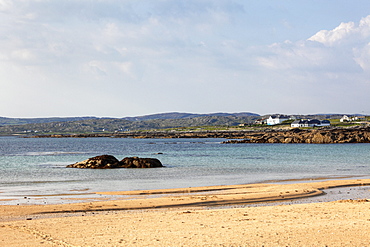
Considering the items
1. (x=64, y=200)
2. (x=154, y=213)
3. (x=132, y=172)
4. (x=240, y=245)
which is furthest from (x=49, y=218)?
(x=132, y=172)

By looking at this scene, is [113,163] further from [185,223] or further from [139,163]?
[185,223]

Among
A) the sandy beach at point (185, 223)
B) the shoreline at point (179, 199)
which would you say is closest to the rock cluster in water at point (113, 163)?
Answer: the shoreline at point (179, 199)

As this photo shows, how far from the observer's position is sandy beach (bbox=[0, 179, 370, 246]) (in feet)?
36.7

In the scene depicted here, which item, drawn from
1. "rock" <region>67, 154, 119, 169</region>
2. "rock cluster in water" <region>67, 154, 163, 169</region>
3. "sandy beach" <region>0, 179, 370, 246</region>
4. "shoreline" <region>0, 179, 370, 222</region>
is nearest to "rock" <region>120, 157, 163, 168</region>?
"rock cluster in water" <region>67, 154, 163, 169</region>

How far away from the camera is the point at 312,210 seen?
15.8 m

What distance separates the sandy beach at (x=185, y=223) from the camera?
11.2 metres

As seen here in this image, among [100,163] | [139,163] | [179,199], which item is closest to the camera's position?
[179,199]

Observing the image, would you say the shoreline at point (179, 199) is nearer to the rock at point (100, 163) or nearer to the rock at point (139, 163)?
the rock at point (139, 163)

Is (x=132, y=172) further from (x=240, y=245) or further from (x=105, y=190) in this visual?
(x=240, y=245)

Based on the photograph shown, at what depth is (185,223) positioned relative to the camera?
13664 mm

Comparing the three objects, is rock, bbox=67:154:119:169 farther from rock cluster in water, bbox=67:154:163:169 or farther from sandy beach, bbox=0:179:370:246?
sandy beach, bbox=0:179:370:246

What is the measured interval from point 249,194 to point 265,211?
5505mm

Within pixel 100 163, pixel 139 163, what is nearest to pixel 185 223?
pixel 139 163

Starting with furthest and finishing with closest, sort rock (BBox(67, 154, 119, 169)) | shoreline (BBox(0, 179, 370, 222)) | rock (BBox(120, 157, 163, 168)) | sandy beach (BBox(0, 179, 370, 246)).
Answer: rock (BBox(120, 157, 163, 168))
rock (BBox(67, 154, 119, 169))
shoreline (BBox(0, 179, 370, 222))
sandy beach (BBox(0, 179, 370, 246))
